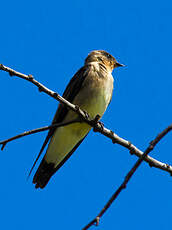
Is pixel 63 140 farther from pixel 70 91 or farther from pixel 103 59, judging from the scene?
pixel 103 59

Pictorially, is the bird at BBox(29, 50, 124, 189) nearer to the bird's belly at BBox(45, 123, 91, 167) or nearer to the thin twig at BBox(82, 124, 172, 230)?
the bird's belly at BBox(45, 123, 91, 167)

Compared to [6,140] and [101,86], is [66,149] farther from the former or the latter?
[6,140]

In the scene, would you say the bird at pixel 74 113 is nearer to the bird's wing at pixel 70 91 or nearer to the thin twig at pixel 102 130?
the bird's wing at pixel 70 91

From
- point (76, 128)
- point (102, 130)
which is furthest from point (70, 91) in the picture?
point (102, 130)

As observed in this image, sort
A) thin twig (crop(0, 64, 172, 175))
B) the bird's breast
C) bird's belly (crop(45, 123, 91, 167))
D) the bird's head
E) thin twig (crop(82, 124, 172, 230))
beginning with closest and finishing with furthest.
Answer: thin twig (crop(82, 124, 172, 230)), thin twig (crop(0, 64, 172, 175)), the bird's breast, bird's belly (crop(45, 123, 91, 167)), the bird's head

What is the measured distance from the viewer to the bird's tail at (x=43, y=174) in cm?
791

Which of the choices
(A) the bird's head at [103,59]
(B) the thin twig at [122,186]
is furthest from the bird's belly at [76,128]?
(B) the thin twig at [122,186]

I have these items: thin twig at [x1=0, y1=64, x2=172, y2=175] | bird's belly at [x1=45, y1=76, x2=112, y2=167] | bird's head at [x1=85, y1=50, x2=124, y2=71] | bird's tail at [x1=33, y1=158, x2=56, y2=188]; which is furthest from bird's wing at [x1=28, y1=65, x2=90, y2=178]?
thin twig at [x1=0, y1=64, x2=172, y2=175]

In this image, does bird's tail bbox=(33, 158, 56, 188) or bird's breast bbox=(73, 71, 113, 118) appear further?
bird's tail bbox=(33, 158, 56, 188)

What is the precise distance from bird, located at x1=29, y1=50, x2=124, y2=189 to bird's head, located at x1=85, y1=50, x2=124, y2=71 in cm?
84

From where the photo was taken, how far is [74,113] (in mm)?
7574

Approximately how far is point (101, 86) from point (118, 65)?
2042 mm

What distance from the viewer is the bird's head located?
364 inches

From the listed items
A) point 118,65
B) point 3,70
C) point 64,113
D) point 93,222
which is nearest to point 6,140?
point 3,70
